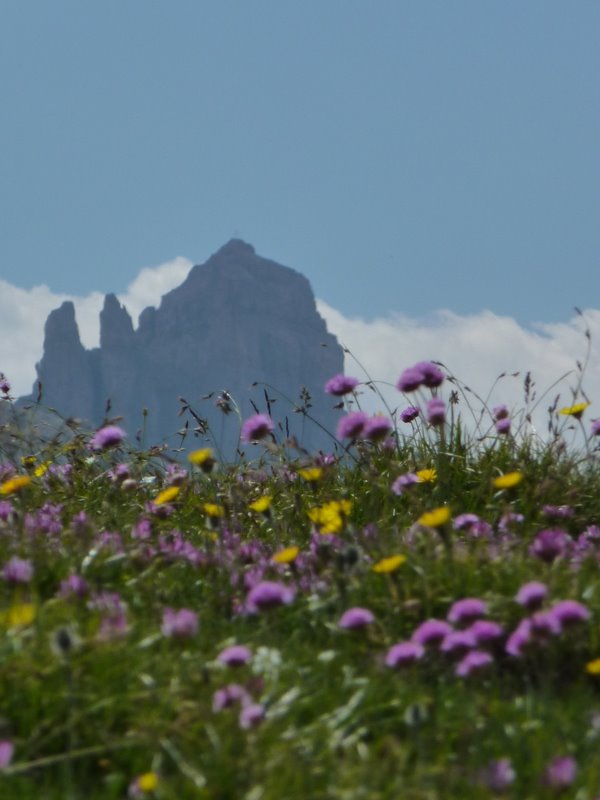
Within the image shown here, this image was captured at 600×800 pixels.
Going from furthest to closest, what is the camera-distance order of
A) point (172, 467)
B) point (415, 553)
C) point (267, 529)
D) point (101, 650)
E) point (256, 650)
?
point (172, 467) < point (267, 529) < point (415, 553) < point (256, 650) < point (101, 650)

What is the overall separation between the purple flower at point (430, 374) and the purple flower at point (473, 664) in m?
1.98

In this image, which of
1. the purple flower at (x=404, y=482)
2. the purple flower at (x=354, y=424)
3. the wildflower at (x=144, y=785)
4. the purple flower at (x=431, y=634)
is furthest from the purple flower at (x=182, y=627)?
the purple flower at (x=404, y=482)

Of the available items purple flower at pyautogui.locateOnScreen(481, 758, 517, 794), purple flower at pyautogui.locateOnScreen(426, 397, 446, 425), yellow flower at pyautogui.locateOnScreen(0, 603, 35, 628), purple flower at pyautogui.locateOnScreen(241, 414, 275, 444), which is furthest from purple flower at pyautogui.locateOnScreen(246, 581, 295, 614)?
purple flower at pyautogui.locateOnScreen(426, 397, 446, 425)

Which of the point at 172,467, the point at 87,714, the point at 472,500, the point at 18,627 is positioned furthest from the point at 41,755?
the point at 172,467

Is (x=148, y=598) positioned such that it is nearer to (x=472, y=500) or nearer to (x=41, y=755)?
(x=41, y=755)

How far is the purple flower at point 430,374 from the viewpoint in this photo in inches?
206

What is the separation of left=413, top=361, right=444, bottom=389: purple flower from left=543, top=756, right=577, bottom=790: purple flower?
2645mm

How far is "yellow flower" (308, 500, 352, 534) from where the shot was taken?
15.7 ft

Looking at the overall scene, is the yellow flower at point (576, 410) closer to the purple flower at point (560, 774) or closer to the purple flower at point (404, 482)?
the purple flower at point (404, 482)

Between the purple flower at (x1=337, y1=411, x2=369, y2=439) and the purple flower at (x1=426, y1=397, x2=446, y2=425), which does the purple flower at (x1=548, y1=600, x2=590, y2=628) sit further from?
the purple flower at (x1=426, y1=397, x2=446, y2=425)

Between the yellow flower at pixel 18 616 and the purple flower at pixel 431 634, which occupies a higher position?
the yellow flower at pixel 18 616

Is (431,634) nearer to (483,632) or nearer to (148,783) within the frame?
(483,632)

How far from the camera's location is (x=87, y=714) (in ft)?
10.3

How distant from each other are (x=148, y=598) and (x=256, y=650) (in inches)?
27.4
